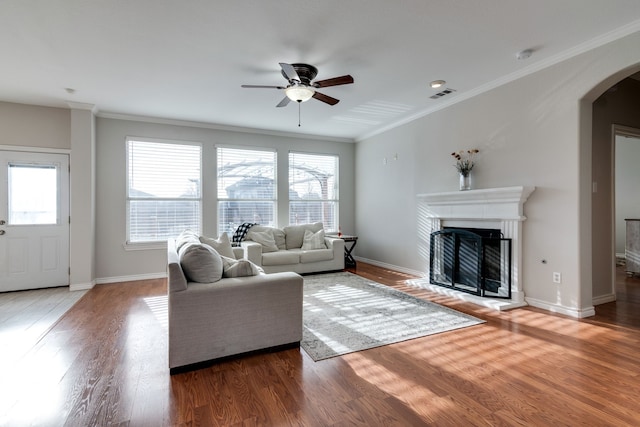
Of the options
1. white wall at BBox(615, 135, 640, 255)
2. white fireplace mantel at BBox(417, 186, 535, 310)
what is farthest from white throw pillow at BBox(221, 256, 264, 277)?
white wall at BBox(615, 135, 640, 255)

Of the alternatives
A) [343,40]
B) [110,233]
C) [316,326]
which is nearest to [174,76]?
[343,40]

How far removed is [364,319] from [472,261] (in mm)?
1911

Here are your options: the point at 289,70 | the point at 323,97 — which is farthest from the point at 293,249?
the point at 289,70

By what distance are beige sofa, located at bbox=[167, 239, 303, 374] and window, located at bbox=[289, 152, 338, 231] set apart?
13.5 feet

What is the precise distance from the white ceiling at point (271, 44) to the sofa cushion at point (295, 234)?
98.9 inches

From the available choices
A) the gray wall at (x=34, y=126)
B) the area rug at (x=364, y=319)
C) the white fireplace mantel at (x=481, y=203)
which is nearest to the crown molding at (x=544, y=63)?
the white fireplace mantel at (x=481, y=203)

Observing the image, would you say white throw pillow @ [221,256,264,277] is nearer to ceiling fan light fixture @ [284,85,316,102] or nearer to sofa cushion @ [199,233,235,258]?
sofa cushion @ [199,233,235,258]

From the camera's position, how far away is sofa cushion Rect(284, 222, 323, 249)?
6.08 meters

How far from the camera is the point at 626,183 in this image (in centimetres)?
658

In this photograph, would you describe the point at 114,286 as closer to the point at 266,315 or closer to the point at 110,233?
the point at 110,233

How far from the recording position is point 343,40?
302cm

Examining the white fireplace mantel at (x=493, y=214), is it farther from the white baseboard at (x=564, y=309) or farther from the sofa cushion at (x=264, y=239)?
the sofa cushion at (x=264, y=239)

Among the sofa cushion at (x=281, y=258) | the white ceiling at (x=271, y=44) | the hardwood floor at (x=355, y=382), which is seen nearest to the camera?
the hardwood floor at (x=355, y=382)

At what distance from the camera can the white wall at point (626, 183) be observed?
6430mm
